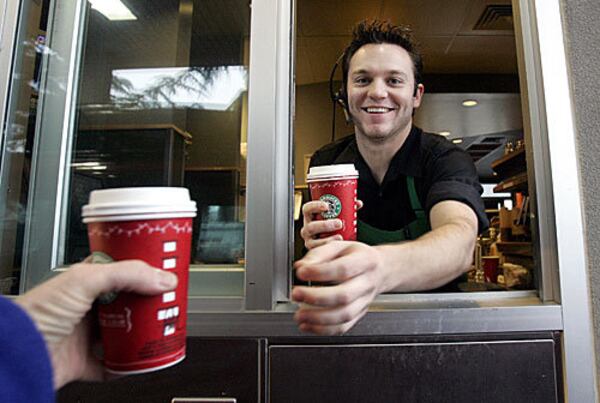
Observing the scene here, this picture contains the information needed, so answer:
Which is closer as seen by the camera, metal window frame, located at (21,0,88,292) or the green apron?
metal window frame, located at (21,0,88,292)

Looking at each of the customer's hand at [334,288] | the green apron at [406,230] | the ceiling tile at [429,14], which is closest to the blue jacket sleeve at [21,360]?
the customer's hand at [334,288]

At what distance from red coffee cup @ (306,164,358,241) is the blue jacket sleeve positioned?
1.64ft

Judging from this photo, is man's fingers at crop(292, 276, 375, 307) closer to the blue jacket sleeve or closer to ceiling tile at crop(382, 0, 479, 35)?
the blue jacket sleeve

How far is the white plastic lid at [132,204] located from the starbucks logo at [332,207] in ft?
1.21

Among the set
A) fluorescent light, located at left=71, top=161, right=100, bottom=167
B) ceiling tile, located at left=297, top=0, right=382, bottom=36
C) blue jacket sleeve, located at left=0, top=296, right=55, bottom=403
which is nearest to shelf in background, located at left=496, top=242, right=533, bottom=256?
blue jacket sleeve, located at left=0, top=296, right=55, bottom=403

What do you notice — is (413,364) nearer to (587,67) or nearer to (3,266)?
(587,67)

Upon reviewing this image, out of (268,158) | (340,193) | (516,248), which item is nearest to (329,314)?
(340,193)

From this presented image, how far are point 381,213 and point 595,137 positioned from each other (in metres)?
0.64

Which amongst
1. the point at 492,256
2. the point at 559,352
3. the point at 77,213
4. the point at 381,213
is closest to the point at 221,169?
the point at 77,213

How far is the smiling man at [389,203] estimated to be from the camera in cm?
50

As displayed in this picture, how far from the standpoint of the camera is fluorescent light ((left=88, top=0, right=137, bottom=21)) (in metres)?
1.07

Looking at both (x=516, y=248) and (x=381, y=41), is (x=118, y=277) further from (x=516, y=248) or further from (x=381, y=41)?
(x=381, y=41)

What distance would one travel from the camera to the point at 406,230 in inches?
49.5

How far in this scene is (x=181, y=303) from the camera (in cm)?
50
